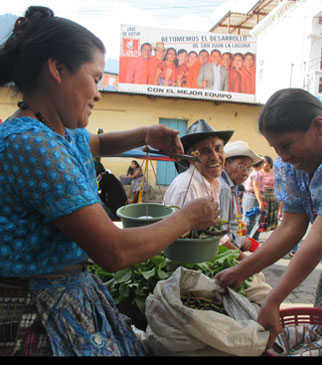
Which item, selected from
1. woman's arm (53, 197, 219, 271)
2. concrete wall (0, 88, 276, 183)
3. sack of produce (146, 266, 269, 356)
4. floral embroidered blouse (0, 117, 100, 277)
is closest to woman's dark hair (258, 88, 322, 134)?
woman's arm (53, 197, 219, 271)

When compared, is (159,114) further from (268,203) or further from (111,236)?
(111,236)

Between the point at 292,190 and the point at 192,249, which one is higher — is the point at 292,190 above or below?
above

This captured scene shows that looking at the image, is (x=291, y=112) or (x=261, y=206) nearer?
(x=291, y=112)

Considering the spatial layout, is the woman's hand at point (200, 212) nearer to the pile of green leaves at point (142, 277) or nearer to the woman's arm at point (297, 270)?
the woman's arm at point (297, 270)

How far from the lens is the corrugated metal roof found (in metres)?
17.9

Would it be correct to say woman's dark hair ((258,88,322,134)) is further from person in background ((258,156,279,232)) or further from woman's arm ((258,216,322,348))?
person in background ((258,156,279,232))

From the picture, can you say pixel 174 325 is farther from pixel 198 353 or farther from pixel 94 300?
pixel 94 300

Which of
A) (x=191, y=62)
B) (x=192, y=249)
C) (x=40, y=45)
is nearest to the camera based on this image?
(x=40, y=45)

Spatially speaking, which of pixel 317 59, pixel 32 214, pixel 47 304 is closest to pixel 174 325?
pixel 47 304

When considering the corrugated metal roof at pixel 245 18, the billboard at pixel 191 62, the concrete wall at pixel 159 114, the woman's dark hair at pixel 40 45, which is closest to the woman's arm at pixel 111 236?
the woman's dark hair at pixel 40 45

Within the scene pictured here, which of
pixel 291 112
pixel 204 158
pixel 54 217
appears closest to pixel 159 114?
pixel 204 158

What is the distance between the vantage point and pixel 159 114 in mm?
12227

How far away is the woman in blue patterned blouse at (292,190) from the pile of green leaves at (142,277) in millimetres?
298

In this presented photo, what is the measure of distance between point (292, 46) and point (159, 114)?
→ 800 cm
